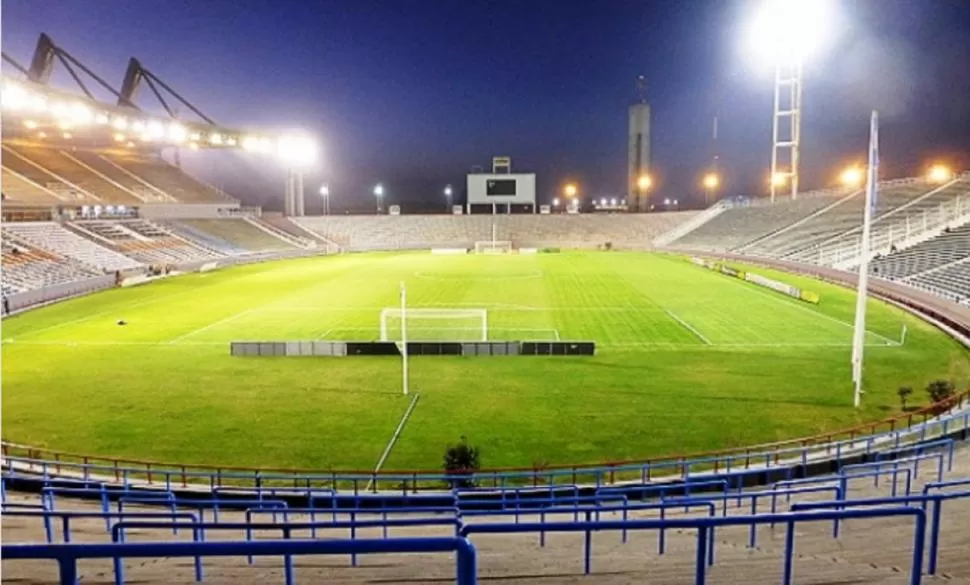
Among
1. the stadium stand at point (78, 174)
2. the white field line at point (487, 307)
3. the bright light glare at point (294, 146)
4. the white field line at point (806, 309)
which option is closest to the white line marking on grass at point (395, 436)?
the white field line at point (487, 307)

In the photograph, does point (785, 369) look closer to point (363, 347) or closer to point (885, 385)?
point (885, 385)

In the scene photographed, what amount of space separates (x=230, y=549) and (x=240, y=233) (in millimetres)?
91477

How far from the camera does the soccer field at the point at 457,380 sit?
735 inches

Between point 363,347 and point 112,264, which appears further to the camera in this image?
point 112,264

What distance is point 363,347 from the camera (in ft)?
94.4

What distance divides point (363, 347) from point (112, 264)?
135 ft

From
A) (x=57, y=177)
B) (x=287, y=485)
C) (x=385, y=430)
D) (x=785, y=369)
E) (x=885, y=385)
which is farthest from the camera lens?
(x=57, y=177)

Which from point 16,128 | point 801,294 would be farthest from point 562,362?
point 16,128

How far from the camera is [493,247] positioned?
317 feet

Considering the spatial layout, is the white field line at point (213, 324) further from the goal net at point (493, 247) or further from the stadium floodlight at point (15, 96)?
the goal net at point (493, 247)

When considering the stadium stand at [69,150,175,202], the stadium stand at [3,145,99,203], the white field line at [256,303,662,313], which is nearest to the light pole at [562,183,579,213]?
the stadium stand at [69,150,175,202]

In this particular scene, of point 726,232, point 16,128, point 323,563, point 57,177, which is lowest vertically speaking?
point 323,563

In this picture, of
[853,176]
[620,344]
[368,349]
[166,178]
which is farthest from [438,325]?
[853,176]

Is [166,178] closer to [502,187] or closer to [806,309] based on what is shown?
[502,187]
